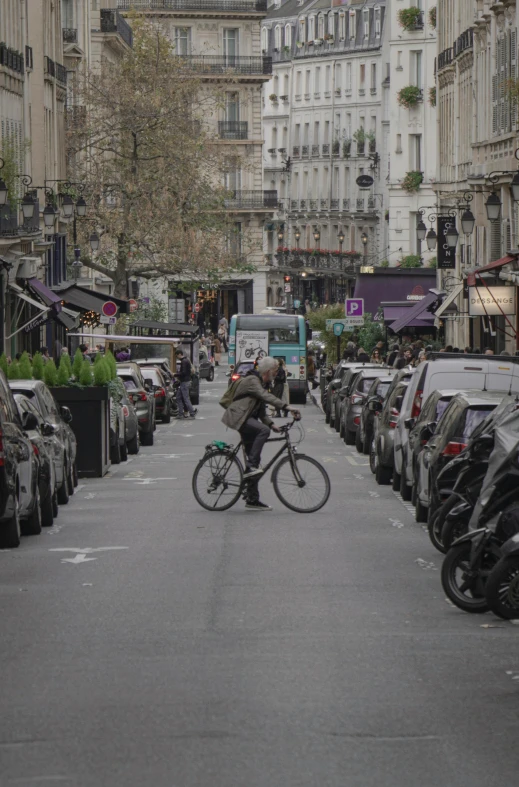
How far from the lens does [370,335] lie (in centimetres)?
6047

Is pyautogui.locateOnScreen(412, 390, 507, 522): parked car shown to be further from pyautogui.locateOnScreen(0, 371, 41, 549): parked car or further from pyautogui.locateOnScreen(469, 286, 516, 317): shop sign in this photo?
pyautogui.locateOnScreen(469, 286, 516, 317): shop sign

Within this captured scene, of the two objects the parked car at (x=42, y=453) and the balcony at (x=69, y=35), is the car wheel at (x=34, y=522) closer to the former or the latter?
the parked car at (x=42, y=453)

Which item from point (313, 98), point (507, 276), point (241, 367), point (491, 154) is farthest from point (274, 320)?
point (313, 98)

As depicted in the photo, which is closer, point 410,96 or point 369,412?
point 369,412

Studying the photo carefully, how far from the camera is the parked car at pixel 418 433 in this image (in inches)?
782

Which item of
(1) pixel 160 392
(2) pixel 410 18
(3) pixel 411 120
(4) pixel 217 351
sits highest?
(2) pixel 410 18

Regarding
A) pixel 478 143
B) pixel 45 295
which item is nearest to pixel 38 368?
pixel 45 295

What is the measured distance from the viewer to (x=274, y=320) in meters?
61.7

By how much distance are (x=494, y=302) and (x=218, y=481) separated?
22883mm

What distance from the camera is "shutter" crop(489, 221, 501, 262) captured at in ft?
160

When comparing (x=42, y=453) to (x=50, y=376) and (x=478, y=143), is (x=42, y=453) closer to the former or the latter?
(x=50, y=376)

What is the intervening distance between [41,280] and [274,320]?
896 cm

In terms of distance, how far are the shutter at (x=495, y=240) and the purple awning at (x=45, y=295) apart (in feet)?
37.4

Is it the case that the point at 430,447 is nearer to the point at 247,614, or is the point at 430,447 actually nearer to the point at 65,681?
the point at 247,614
